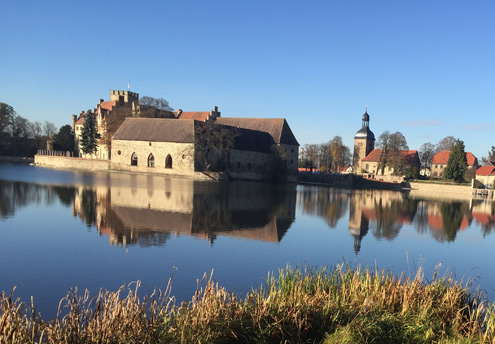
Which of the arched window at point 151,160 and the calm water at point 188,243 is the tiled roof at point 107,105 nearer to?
the arched window at point 151,160

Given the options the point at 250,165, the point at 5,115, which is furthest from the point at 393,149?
the point at 5,115

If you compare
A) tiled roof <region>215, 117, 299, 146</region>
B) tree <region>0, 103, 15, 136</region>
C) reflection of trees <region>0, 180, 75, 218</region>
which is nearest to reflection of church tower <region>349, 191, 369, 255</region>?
reflection of trees <region>0, 180, 75, 218</region>

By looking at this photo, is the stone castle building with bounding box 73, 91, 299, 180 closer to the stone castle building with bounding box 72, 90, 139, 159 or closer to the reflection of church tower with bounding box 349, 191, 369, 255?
the stone castle building with bounding box 72, 90, 139, 159

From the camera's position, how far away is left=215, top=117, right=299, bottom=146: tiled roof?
5526cm

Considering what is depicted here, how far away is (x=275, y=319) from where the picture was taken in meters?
5.12

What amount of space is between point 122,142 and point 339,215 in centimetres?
3399

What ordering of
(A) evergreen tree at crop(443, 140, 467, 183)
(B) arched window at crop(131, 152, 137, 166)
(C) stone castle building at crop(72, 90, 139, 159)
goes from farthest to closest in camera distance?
(C) stone castle building at crop(72, 90, 139, 159) → (A) evergreen tree at crop(443, 140, 467, 183) → (B) arched window at crop(131, 152, 137, 166)

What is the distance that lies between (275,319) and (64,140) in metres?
68.0

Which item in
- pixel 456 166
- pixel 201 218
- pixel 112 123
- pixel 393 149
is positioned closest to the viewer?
pixel 201 218

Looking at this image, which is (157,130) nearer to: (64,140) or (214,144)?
(214,144)

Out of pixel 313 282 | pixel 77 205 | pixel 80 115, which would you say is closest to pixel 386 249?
pixel 313 282

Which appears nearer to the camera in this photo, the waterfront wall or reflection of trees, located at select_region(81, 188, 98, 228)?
reflection of trees, located at select_region(81, 188, 98, 228)

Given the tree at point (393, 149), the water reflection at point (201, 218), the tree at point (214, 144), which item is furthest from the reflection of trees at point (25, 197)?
the tree at point (393, 149)

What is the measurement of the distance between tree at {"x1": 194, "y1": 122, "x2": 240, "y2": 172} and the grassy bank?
38.0 meters
